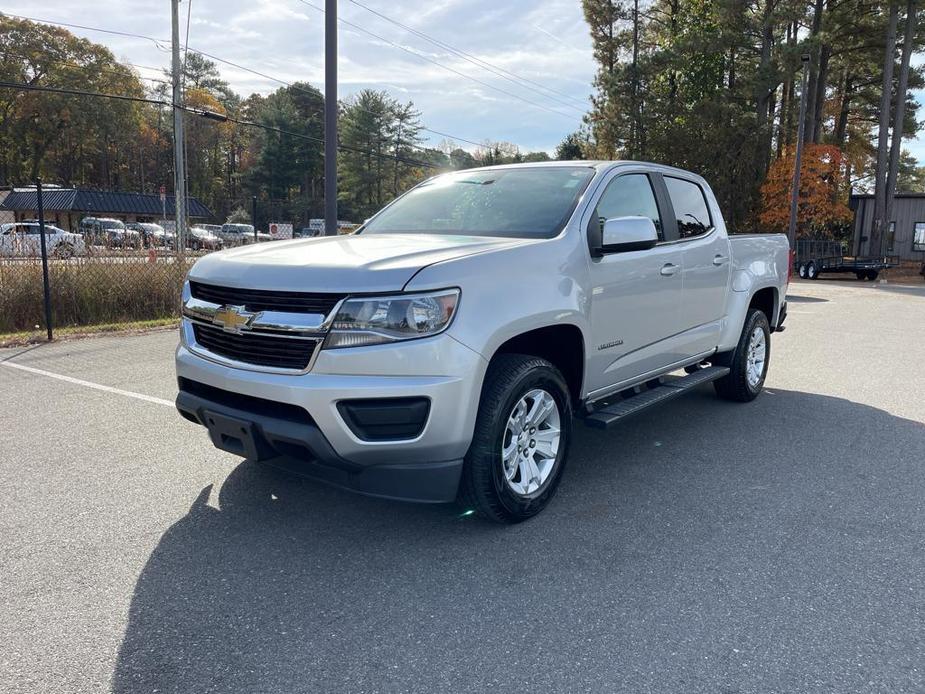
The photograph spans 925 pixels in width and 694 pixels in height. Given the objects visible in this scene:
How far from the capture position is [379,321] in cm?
297

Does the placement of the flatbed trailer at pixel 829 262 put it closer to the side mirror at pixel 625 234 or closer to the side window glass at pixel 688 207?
the side window glass at pixel 688 207

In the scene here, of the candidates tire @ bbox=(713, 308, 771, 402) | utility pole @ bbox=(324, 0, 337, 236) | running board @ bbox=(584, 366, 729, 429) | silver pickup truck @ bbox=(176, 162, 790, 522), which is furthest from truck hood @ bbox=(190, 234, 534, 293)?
utility pole @ bbox=(324, 0, 337, 236)

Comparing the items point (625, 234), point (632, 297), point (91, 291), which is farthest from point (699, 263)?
point (91, 291)

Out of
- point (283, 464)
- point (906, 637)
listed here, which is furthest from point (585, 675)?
point (283, 464)

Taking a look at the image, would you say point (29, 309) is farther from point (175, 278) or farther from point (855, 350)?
point (855, 350)

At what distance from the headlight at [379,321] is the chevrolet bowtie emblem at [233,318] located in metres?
0.48

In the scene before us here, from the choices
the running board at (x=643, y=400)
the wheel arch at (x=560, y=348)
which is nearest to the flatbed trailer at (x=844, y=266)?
the running board at (x=643, y=400)

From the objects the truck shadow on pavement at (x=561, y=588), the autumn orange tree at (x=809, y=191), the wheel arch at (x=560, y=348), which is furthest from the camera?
the autumn orange tree at (x=809, y=191)

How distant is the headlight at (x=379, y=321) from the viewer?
117 inches

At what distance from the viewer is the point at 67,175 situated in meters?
65.2

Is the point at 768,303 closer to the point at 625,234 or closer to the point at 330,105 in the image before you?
the point at 625,234

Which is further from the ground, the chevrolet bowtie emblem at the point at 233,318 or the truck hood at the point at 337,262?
the truck hood at the point at 337,262

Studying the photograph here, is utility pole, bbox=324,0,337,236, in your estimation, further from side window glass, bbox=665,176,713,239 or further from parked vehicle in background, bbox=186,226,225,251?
side window glass, bbox=665,176,713,239

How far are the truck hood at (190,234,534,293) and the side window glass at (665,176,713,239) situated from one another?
6.17 ft
